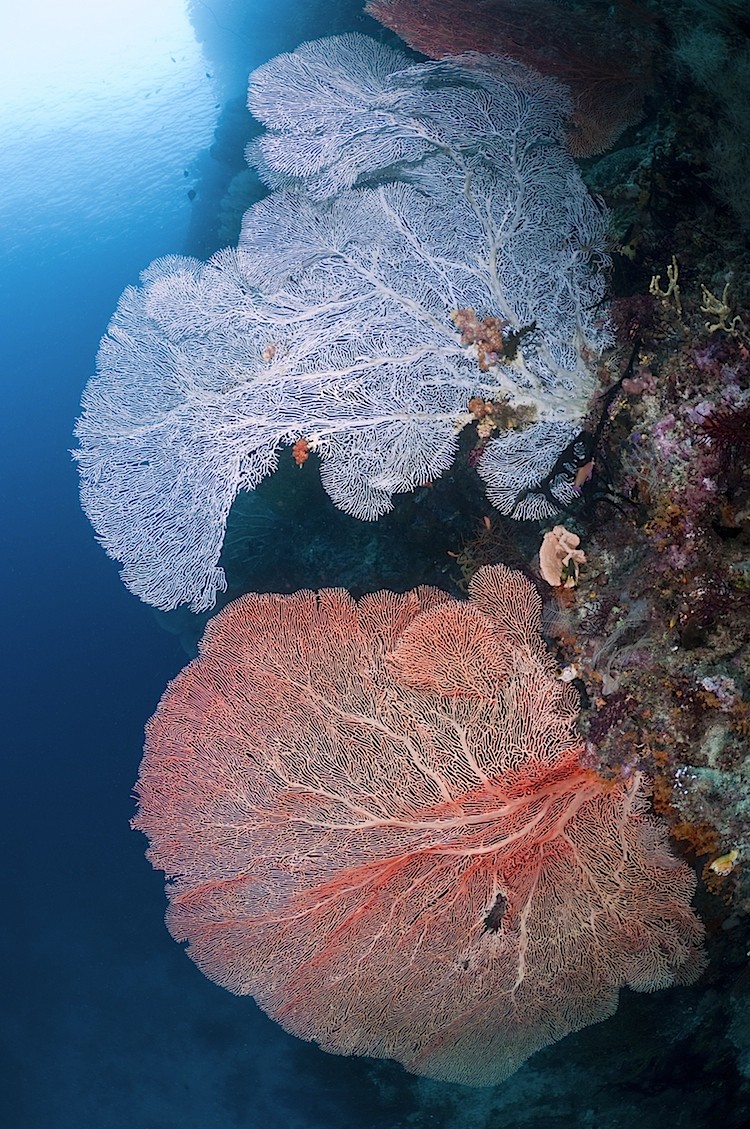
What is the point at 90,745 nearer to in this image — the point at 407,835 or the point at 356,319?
the point at 407,835

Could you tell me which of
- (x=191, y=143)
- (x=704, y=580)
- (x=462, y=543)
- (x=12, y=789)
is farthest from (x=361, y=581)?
(x=191, y=143)

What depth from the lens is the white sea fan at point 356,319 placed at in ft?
10.2

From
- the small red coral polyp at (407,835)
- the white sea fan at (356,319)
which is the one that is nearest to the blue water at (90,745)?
the white sea fan at (356,319)

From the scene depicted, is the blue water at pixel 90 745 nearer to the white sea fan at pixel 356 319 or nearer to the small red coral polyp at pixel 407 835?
the white sea fan at pixel 356 319

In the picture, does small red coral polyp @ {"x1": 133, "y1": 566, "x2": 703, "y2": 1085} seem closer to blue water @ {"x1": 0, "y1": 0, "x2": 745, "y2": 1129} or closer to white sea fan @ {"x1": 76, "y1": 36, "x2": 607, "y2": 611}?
white sea fan @ {"x1": 76, "y1": 36, "x2": 607, "y2": 611}

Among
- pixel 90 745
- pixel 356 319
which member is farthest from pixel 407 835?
pixel 90 745

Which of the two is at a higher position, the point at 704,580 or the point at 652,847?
the point at 704,580

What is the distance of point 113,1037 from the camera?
657 centimetres

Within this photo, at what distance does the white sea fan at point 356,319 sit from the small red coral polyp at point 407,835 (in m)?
0.70

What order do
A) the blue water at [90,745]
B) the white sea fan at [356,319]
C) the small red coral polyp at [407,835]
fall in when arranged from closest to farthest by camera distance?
the small red coral polyp at [407,835], the white sea fan at [356,319], the blue water at [90,745]

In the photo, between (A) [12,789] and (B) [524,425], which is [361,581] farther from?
(A) [12,789]

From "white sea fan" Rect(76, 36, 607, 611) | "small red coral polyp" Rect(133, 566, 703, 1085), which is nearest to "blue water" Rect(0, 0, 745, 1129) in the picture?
"white sea fan" Rect(76, 36, 607, 611)

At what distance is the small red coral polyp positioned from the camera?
8.62ft

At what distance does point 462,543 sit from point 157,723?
2046 mm
